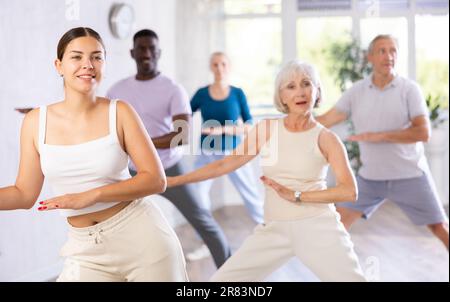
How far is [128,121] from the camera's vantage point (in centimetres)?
126

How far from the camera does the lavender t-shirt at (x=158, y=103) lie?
5.97 feet

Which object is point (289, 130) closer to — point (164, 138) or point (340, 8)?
point (164, 138)

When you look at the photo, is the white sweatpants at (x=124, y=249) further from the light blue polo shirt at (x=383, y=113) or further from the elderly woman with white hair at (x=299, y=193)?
the light blue polo shirt at (x=383, y=113)

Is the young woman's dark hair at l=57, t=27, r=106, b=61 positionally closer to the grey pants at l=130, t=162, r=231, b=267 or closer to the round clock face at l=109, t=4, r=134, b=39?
the round clock face at l=109, t=4, r=134, b=39

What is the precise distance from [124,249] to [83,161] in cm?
18

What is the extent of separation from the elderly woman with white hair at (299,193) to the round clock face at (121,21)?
33cm

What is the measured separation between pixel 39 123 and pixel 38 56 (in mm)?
332

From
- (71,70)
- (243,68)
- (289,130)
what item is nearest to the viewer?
(71,70)

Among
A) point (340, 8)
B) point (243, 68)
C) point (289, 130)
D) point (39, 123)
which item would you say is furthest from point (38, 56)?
point (243, 68)

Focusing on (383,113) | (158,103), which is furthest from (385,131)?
(158,103)

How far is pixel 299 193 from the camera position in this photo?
5.53 ft

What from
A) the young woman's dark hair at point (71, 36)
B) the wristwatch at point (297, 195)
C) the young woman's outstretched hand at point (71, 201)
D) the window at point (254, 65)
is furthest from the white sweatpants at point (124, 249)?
the window at point (254, 65)

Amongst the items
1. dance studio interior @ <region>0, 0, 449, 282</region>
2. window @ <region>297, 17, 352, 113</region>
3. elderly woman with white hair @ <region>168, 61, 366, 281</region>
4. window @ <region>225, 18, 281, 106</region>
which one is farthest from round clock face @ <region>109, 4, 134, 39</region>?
window @ <region>225, 18, 281, 106</region>

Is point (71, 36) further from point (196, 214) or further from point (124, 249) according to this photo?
point (196, 214)
